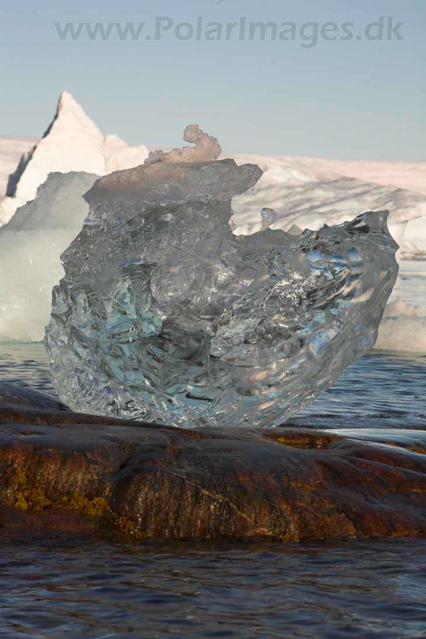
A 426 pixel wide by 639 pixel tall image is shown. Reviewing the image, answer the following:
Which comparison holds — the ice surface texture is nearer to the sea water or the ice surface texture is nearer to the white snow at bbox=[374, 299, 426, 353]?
the sea water

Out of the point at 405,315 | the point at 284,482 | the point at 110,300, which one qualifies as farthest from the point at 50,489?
the point at 405,315

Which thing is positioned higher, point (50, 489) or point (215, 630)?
point (50, 489)

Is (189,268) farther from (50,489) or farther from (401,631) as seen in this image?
(401,631)

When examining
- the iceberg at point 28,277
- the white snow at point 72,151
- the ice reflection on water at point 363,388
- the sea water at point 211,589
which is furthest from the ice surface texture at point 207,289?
the white snow at point 72,151

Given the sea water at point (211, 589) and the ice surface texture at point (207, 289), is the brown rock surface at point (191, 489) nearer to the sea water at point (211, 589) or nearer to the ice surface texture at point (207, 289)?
the sea water at point (211, 589)

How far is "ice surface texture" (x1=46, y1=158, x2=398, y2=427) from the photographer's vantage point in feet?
26.9

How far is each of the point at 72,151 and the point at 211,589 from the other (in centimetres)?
4167

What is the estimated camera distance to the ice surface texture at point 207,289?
26.9 feet

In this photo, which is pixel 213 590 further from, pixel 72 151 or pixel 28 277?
pixel 72 151

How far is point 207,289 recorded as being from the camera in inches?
326

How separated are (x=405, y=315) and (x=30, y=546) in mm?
15303

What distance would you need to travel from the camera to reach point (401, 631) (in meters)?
4.15

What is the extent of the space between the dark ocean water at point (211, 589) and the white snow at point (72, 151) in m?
34.0

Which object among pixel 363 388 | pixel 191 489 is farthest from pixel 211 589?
pixel 363 388
